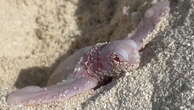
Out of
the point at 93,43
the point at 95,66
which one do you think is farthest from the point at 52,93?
the point at 93,43

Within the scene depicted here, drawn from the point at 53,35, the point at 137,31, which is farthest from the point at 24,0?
the point at 137,31

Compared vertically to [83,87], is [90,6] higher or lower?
higher

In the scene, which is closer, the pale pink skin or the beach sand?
the beach sand

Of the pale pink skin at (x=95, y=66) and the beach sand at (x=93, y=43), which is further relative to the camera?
the pale pink skin at (x=95, y=66)

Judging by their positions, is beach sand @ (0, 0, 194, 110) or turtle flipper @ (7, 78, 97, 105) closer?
beach sand @ (0, 0, 194, 110)

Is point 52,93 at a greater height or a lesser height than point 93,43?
lesser

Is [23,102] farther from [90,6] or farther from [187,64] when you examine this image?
[90,6]

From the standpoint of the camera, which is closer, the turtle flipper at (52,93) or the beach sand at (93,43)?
the beach sand at (93,43)

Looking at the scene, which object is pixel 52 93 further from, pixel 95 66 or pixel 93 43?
pixel 93 43
